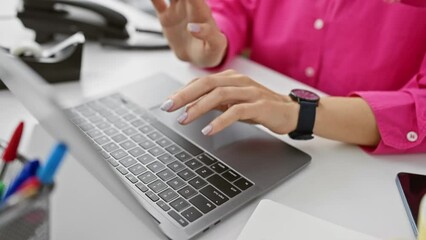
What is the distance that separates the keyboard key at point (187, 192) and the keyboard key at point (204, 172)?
3 cm

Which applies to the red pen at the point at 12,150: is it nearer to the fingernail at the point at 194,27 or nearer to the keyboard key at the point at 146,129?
the keyboard key at the point at 146,129

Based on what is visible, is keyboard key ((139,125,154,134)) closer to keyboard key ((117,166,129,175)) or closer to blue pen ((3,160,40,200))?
keyboard key ((117,166,129,175))

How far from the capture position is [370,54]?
36.3 inches

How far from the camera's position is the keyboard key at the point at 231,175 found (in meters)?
0.61

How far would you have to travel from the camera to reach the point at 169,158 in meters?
0.64

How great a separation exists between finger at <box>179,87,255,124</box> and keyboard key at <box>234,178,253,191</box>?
113 mm

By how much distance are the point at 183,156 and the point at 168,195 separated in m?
0.09

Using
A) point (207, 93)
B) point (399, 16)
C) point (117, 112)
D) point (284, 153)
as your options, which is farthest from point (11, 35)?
point (399, 16)

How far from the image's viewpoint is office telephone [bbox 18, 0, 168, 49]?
949 mm

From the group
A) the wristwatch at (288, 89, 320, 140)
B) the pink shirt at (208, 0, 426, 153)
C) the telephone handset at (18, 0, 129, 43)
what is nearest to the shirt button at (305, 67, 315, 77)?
the pink shirt at (208, 0, 426, 153)

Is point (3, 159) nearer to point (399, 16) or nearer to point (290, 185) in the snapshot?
point (290, 185)

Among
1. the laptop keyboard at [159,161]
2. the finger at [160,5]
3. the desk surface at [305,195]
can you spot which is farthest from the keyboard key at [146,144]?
the finger at [160,5]

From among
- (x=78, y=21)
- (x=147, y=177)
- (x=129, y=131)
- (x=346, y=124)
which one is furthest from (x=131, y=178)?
(x=78, y=21)

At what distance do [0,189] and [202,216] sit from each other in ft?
0.70
